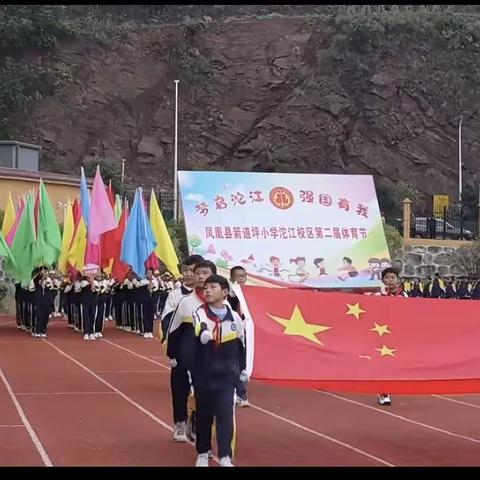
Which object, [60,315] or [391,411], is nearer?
[391,411]

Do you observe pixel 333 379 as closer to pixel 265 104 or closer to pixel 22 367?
pixel 22 367

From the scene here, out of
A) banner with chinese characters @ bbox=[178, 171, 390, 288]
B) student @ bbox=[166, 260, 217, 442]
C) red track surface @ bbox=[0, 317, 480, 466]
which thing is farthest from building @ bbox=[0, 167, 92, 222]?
student @ bbox=[166, 260, 217, 442]

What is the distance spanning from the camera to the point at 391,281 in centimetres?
984

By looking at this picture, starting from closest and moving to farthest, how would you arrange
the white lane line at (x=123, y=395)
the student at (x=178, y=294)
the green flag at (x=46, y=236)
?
the student at (x=178, y=294)
the white lane line at (x=123, y=395)
the green flag at (x=46, y=236)

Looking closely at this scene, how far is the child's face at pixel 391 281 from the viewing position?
9.83 meters

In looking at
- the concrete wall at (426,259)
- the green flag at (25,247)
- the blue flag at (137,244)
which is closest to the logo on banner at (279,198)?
the blue flag at (137,244)

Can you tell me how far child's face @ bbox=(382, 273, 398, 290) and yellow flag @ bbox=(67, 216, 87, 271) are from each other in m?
10.0

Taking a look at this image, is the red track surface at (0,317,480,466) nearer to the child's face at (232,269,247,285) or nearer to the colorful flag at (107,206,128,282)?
the child's face at (232,269,247,285)

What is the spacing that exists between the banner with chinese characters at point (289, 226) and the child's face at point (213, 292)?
1190cm

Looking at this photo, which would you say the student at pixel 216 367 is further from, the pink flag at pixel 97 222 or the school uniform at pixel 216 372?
the pink flag at pixel 97 222

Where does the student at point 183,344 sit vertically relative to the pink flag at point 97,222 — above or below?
below
